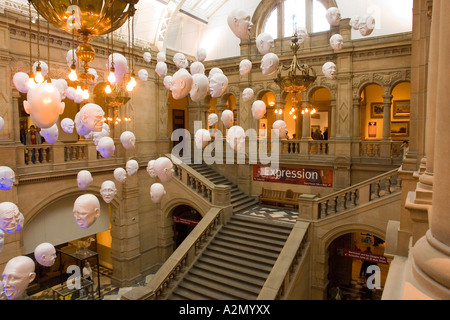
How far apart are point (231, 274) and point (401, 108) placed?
12.6 m

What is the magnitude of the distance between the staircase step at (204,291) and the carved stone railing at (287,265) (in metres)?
1.43

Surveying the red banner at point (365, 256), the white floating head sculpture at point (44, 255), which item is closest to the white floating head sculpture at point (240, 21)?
the white floating head sculpture at point (44, 255)

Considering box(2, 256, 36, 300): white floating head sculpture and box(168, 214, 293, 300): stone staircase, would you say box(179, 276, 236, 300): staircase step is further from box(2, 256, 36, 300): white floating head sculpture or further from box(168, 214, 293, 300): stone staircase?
box(2, 256, 36, 300): white floating head sculpture

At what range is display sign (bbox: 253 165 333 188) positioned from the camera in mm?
14461

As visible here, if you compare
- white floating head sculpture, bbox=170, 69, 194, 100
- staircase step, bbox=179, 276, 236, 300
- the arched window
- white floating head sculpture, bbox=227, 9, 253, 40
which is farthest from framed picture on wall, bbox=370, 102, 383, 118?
white floating head sculpture, bbox=170, 69, 194, 100

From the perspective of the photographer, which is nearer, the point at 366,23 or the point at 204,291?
the point at 366,23

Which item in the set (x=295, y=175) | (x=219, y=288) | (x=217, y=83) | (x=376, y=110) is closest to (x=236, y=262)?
(x=219, y=288)

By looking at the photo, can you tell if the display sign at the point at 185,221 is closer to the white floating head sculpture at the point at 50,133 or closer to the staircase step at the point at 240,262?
the staircase step at the point at 240,262

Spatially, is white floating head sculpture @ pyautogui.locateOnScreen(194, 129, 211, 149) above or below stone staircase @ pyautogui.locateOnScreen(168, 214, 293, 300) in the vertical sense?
above

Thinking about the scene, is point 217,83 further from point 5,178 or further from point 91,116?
point 5,178

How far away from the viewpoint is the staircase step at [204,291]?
397 inches

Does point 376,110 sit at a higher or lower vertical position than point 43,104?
higher

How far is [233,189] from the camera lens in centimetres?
1633

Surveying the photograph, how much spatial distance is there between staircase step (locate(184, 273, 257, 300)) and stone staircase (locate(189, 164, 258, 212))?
389cm
